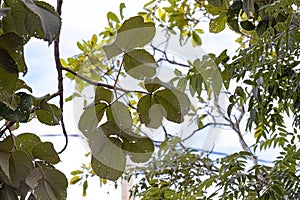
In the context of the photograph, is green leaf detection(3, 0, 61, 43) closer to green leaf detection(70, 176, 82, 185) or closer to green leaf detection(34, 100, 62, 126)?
green leaf detection(34, 100, 62, 126)

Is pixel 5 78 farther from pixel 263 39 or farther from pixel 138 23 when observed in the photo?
pixel 263 39

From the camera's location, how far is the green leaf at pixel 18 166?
0.33 meters

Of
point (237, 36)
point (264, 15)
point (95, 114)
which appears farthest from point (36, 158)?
point (237, 36)

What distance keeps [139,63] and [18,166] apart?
134mm

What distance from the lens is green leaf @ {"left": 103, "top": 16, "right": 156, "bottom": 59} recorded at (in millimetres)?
377

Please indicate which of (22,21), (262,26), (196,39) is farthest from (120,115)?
(196,39)

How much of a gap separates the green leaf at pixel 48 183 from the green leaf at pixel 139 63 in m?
0.11

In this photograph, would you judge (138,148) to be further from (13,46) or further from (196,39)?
(196,39)

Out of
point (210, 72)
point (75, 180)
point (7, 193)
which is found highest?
point (75, 180)

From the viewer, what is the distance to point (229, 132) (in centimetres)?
147

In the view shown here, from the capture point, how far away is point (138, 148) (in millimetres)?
395

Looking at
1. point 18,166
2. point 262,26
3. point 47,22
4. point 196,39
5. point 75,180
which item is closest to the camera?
point 47,22

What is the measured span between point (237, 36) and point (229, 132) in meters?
0.36

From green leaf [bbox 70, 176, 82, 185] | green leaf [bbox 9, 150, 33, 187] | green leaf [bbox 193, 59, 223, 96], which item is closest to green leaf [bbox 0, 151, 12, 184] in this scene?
green leaf [bbox 9, 150, 33, 187]
